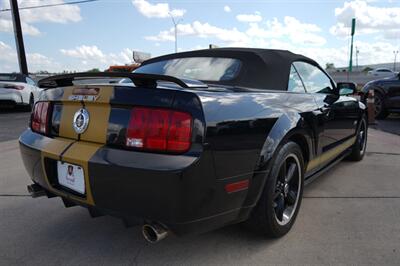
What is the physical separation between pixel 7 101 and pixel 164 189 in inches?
419

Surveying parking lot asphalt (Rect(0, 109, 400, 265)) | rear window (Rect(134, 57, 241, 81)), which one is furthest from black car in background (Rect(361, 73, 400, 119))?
rear window (Rect(134, 57, 241, 81))

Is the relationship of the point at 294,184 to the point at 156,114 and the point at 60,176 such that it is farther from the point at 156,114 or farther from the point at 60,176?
the point at 60,176

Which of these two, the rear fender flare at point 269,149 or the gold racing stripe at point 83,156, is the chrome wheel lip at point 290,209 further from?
the gold racing stripe at point 83,156

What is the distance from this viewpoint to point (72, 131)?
2.41 meters

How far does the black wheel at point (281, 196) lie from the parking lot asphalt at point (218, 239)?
119 millimetres

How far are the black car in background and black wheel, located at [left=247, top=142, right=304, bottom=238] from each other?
24.3 feet

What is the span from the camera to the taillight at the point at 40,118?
105 inches

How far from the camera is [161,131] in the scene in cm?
204

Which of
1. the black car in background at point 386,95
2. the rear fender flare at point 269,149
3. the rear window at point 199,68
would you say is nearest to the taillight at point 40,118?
the rear window at point 199,68

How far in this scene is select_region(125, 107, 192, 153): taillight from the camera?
202 cm

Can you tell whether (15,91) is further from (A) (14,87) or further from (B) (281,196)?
(B) (281,196)

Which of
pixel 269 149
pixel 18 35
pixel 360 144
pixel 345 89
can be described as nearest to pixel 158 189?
pixel 269 149

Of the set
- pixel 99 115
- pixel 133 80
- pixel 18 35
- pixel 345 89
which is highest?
pixel 18 35

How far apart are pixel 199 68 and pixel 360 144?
300 centimetres
